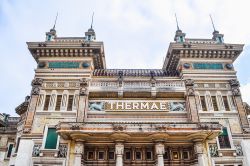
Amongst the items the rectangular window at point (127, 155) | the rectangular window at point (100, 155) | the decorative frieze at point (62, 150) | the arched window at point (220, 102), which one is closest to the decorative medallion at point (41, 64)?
the decorative frieze at point (62, 150)

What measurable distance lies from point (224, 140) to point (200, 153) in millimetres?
3389

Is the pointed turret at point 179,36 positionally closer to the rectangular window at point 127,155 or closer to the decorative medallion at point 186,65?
the decorative medallion at point 186,65

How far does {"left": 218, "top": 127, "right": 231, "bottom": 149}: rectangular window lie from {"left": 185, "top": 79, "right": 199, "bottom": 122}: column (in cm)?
269

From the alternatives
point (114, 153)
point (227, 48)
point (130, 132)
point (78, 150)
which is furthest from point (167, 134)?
point (227, 48)

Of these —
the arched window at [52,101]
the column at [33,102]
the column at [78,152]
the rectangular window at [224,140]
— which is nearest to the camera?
the column at [78,152]

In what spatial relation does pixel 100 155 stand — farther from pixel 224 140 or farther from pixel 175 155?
pixel 224 140

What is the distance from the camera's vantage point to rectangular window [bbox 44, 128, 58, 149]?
2356 cm

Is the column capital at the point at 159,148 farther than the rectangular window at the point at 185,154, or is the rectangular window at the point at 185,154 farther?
the rectangular window at the point at 185,154

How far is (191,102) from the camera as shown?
84.6ft

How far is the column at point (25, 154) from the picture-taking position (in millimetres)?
22656

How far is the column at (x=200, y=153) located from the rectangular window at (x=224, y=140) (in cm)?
234

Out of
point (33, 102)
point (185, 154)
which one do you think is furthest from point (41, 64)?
point (185, 154)

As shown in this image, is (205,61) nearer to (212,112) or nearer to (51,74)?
(212,112)

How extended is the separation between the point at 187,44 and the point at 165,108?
7.75m
